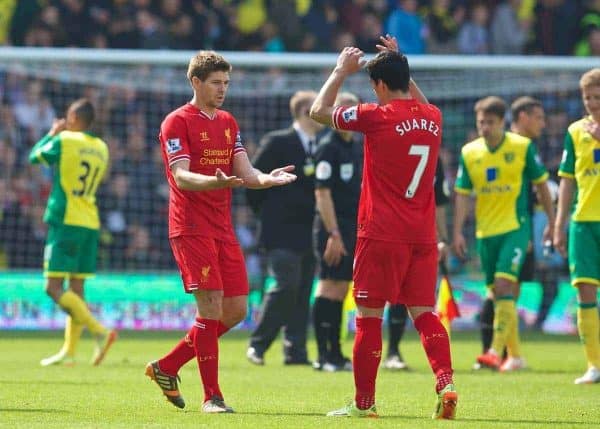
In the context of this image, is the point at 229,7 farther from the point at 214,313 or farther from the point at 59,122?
the point at 214,313

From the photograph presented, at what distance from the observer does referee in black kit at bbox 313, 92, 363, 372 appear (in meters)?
12.2

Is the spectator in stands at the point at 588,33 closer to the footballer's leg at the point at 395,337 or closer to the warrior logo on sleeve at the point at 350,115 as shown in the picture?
the footballer's leg at the point at 395,337

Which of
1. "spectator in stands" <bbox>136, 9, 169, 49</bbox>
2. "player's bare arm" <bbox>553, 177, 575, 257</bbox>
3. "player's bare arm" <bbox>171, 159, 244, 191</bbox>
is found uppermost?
"spectator in stands" <bbox>136, 9, 169, 49</bbox>

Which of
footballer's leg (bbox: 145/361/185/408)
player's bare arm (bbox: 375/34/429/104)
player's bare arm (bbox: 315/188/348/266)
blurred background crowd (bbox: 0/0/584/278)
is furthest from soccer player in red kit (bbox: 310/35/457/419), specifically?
blurred background crowd (bbox: 0/0/584/278)

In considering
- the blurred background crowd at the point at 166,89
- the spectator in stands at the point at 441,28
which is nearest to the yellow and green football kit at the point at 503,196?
the blurred background crowd at the point at 166,89

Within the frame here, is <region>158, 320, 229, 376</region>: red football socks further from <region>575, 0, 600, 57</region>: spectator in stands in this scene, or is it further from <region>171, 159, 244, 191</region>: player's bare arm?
<region>575, 0, 600, 57</region>: spectator in stands

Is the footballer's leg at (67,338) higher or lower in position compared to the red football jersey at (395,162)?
lower

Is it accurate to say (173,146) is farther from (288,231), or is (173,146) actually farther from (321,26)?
(321,26)

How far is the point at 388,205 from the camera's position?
8.23 metres

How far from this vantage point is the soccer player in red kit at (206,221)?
837 centimetres

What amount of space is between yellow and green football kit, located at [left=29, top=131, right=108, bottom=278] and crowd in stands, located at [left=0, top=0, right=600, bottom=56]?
25.3 feet

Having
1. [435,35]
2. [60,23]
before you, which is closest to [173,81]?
[60,23]

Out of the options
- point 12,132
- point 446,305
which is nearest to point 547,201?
point 446,305

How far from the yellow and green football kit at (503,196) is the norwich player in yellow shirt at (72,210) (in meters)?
3.51
